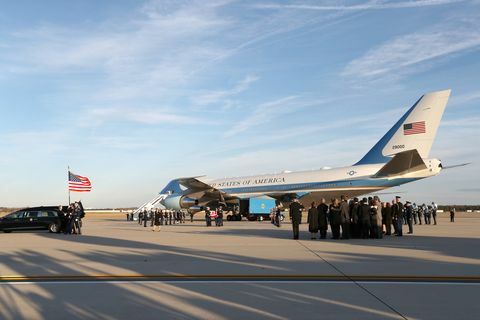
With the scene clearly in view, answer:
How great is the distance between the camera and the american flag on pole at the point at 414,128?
32875mm

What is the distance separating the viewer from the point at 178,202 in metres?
45.4

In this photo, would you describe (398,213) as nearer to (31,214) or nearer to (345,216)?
(345,216)

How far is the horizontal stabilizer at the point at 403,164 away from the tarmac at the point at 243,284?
17.1m

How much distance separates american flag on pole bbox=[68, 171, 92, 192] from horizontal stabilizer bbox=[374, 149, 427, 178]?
70.6 feet

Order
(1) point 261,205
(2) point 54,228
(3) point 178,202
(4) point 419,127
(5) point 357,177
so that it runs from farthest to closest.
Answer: (3) point 178,202, (1) point 261,205, (5) point 357,177, (4) point 419,127, (2) point 54,228

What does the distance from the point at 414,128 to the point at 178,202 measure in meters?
22.3

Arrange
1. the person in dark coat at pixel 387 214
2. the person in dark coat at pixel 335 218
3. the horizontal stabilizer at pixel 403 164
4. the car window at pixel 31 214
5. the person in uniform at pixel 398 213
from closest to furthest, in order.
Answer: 1. the person in dark coat at pixel 335 218
2. the person in dark coat at pixel 387 214
3. the person in uniform at pixel 398 213
4. the car window at pixel 31 214
5. the horizontal stabilizer at pixel 403 164

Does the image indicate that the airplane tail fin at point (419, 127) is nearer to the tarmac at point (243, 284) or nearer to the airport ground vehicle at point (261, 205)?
the airport ground vehicle at point (261, 205)

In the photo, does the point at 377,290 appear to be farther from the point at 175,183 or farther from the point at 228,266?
the point at 175,183

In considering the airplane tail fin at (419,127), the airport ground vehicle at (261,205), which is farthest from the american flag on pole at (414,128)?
the airport ground vehicle at (261,205)

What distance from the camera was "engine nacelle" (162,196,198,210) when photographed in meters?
44.9

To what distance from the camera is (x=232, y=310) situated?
6.13 meters

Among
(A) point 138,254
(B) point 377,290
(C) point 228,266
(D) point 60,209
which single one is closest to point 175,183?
(D) point 60,209

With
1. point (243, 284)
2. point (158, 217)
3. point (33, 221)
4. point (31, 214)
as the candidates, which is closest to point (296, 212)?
point (243, 284)
